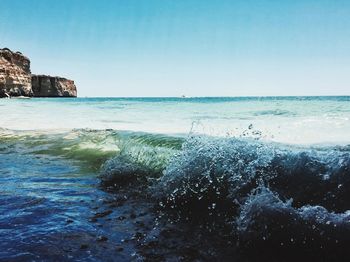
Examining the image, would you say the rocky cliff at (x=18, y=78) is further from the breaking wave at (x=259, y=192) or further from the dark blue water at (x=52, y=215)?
the breaking wave at (x=259, y=192)

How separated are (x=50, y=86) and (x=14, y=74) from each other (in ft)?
98.9

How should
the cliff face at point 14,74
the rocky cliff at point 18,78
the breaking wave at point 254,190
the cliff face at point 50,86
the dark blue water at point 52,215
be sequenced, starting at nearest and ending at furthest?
the dark blue water at point 52,215
the breaking wave at point 254,190
the cliff face at point 14,74
the rocky cliff at point 18,78
the cliff face at point 50,86

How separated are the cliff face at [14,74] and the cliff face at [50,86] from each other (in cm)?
1561

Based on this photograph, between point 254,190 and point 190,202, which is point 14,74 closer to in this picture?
point 190,202

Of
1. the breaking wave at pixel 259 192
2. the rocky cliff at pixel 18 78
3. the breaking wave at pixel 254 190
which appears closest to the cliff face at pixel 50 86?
the rocky cliff at pixel 18 78

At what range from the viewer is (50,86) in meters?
107

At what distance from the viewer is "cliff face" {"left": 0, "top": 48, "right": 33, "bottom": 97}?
240ft

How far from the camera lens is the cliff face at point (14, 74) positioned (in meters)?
73.1

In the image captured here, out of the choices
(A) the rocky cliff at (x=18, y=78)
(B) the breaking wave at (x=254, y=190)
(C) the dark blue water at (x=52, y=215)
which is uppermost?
(A) the rocky cliff at (x=18, y=78)

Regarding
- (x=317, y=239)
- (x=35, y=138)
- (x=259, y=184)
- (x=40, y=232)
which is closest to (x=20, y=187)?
(x=40, y=232)

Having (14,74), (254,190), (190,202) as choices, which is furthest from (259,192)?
(14,74)

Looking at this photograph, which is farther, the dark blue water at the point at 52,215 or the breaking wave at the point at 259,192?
the breaking wave at the point at 259,192

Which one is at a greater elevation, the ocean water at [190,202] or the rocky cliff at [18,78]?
the rocky cliff at [18,78]

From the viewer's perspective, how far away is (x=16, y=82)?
7731 cm
